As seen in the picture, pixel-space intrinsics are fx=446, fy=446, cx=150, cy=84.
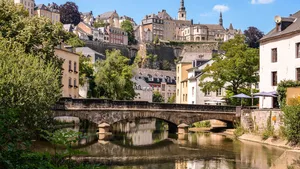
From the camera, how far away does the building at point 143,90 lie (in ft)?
335

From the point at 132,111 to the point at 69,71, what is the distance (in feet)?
35.3

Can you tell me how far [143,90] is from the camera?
103 m

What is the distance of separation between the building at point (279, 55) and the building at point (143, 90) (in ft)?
187

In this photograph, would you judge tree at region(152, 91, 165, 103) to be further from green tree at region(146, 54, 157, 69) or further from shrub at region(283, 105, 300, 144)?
shrub at region(283, 105, 300, 144)

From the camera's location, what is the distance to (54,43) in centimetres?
3831

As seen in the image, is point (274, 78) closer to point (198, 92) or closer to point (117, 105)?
point (117, 105)

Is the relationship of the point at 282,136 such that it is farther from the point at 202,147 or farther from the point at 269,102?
the point at 269,102

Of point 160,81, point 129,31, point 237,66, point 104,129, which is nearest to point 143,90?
point 160,81

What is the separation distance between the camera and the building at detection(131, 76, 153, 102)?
10206cm

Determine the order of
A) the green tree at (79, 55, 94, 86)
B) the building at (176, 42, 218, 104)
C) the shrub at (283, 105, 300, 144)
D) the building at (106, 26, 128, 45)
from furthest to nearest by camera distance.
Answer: the building at (106, 26, 128, 45), the building at (176, 42, 218, 104), the green tree at (79, 55, 94, 86), the shrub at (283, 105, 300, 144)

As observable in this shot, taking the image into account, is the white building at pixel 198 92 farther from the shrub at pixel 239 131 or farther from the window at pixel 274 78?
the window at pixel 274 78

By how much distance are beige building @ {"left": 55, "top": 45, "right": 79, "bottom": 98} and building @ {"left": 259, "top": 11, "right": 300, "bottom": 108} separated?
831 inches

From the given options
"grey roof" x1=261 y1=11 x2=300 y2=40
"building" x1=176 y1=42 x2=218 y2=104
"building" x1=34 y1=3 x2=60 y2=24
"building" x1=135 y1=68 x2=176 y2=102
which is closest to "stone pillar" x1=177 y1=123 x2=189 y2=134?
"grey roof" x1=261 y1=11 x2=300 y2=40

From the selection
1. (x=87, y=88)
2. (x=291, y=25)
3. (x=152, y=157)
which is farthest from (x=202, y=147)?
(x=87, y=88)
